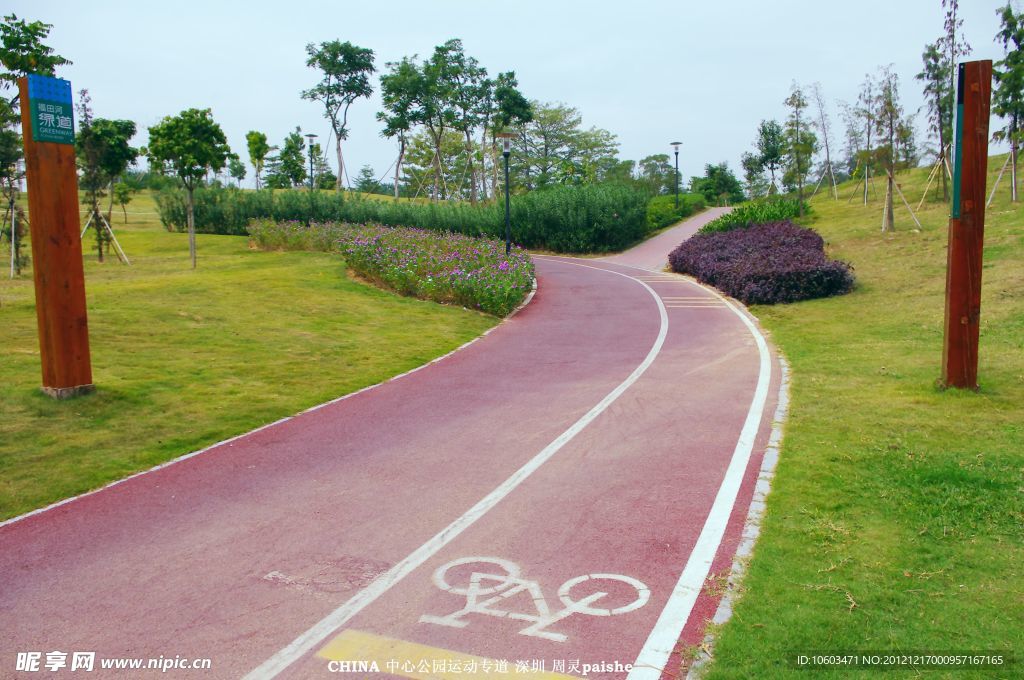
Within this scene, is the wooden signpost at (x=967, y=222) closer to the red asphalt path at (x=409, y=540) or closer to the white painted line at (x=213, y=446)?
the red asphalt path at (x=409, y=540)

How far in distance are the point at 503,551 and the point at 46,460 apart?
194 inches

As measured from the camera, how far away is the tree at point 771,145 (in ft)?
139

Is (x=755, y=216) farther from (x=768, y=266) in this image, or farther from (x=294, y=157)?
(x=294, y=157)

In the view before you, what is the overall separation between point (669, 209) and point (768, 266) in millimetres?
28316

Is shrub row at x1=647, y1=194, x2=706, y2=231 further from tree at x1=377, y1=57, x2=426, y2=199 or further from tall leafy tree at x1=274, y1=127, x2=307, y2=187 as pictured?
tall leafy tree at x1=274, y1=127, x2=307, y2=187

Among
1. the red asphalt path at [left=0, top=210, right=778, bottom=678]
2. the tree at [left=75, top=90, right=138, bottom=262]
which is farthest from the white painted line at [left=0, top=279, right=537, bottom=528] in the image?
the tree at [left=75, top=90, right=138, bottom=262]

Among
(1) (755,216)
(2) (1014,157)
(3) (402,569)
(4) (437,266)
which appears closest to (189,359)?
(3) (402,569)

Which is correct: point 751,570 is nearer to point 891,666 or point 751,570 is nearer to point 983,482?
point 891,666

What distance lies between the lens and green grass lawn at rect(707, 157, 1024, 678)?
4043mm

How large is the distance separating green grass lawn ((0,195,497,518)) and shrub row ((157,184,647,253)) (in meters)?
16.1

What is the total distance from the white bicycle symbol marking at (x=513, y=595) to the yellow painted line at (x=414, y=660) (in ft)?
0.96

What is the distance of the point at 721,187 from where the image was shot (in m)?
64.2

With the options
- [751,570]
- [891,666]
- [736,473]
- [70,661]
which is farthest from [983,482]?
[70,661]

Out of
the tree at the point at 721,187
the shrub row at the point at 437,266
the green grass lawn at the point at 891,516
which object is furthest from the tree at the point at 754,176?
the green grass lawn at the point at 891,516
